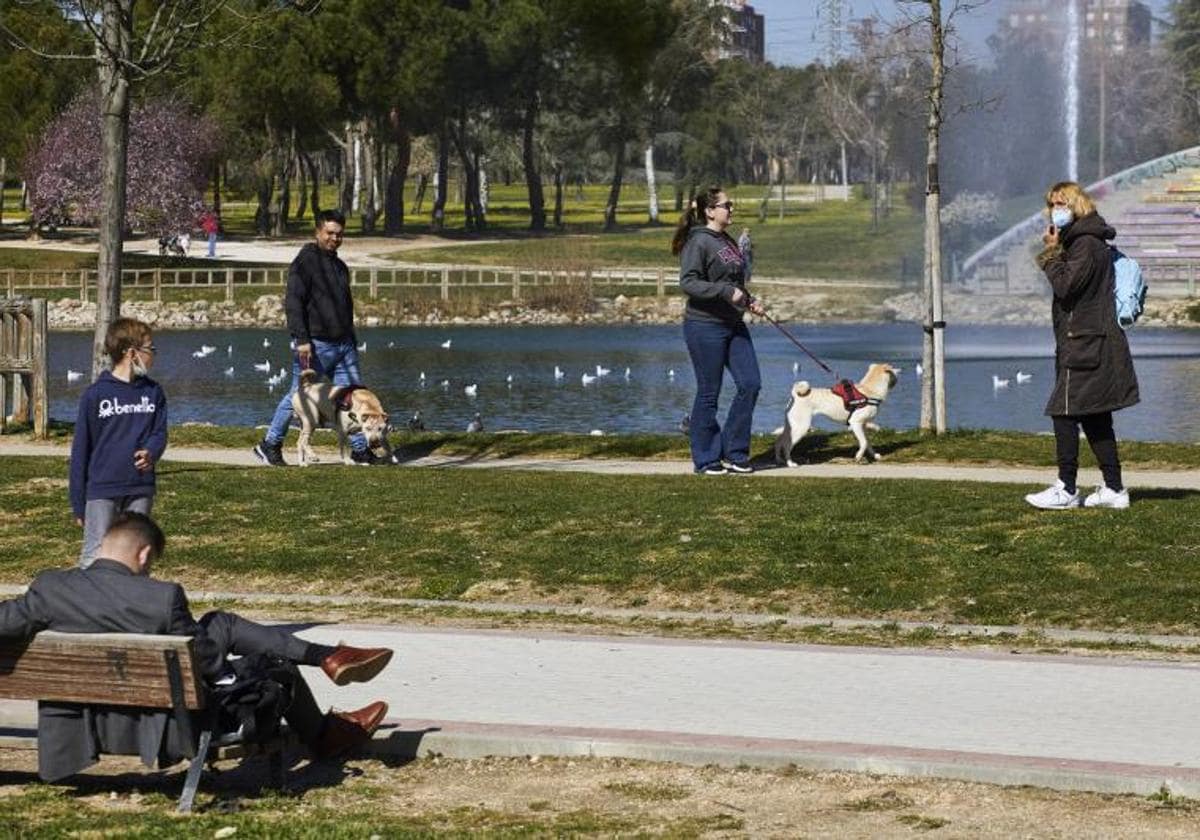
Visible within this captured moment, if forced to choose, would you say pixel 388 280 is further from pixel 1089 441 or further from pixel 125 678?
pixel 125 678

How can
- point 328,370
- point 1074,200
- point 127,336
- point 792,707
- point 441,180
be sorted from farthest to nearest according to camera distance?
point 441,180, point 328,370, point 1074,200, point 127,336, point 792,707

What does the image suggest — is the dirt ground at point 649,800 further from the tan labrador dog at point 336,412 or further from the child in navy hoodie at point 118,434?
the tan labrador dog at point 336,412

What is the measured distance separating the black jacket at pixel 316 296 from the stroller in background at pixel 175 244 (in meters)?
61.2

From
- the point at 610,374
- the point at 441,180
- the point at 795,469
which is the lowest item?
the point at 610,374

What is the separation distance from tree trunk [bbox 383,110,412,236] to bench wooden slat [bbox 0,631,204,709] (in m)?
79.8

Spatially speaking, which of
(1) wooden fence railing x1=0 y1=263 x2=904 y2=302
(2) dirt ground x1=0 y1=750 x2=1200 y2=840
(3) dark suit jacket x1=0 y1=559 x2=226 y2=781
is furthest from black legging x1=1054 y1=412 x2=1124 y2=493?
(1) wooden fence railing x1=0 y1=263 x2=904 y2=302

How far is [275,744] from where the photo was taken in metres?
8.26

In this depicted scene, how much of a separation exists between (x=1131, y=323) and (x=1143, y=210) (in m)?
50.7

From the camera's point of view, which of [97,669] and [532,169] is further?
[532,169]

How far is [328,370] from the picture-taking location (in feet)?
62.4

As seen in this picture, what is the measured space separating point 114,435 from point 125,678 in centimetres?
272

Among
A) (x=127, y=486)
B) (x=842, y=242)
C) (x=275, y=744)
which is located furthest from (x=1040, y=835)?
(x=842, y=242)

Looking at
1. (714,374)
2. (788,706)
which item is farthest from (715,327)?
(788,706)

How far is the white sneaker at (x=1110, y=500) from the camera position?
14.4 metres
